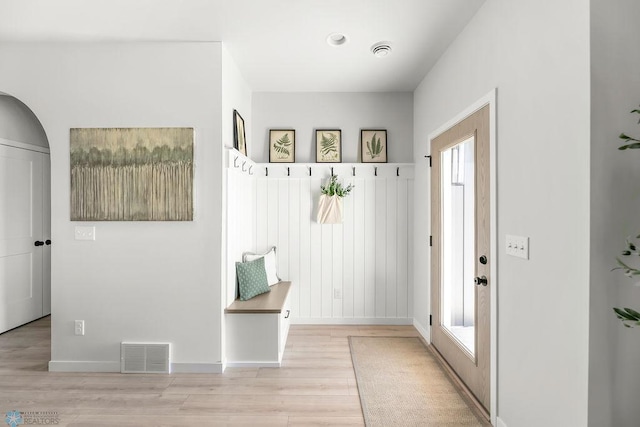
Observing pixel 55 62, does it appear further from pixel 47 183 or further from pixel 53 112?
pixel 47 183

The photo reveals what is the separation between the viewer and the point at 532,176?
1.78m

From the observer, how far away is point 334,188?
387 cm

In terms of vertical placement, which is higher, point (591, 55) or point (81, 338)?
point (591, 55)

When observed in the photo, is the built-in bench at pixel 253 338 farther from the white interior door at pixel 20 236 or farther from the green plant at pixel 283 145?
the white interior door at pixel 20 236

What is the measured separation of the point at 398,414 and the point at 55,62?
3589 millimetres

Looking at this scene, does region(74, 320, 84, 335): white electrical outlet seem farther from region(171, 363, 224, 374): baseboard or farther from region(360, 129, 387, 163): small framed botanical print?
region(360, 129, 387, 163): small framed botanical print

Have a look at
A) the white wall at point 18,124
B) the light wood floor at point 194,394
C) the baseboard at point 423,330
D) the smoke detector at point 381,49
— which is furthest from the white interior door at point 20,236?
the baseboard at point 423,330

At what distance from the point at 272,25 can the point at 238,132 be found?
1.03 meters

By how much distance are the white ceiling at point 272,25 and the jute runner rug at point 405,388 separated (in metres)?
2.57

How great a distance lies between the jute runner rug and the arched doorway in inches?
139

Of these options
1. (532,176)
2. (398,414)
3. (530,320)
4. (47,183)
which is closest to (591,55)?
(532,176)

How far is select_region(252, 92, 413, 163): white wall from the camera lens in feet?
13.3

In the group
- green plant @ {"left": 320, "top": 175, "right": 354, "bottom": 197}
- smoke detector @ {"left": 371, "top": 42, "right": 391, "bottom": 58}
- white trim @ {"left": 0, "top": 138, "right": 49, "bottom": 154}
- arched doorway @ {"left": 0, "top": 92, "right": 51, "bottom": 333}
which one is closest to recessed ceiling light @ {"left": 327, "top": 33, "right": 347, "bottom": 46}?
smoke detector @ {"left": 371, "top": 42, "right": 391, "bottom": 58}

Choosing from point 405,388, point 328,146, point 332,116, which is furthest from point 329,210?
point 405,388
